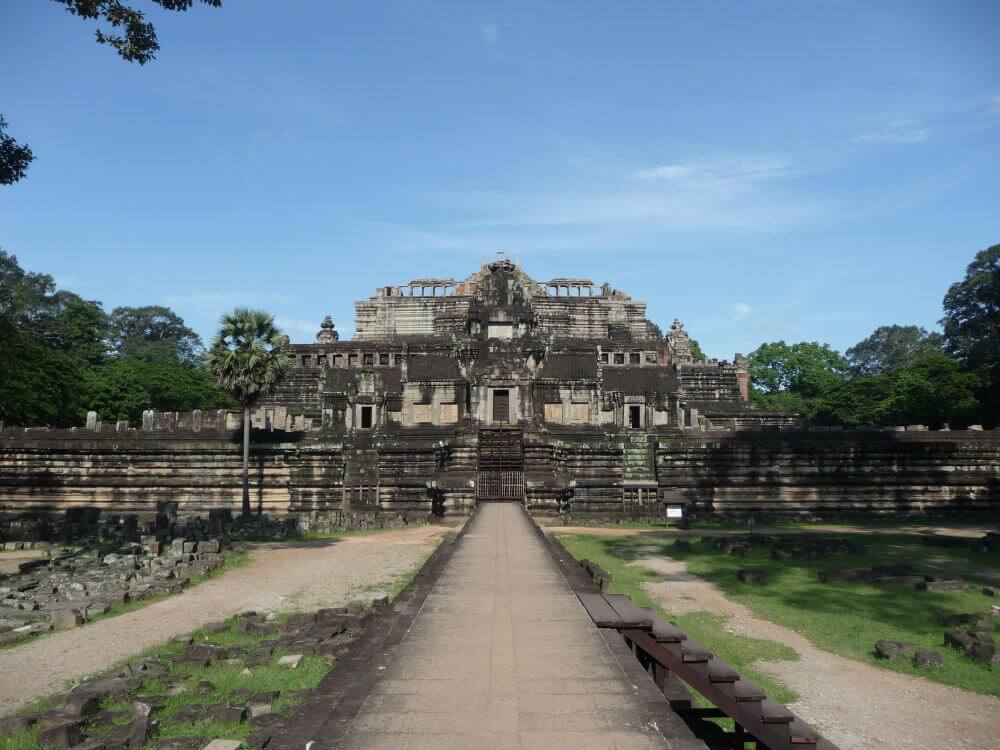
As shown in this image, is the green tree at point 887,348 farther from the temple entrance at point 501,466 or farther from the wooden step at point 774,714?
the wooden step at point 774,714

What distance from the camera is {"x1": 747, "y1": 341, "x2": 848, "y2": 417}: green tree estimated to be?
87.6 meters

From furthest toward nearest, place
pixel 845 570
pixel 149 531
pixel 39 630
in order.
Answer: pixel 149 531
pixel 845 570
pixel 39 630

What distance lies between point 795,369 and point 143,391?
7877cm

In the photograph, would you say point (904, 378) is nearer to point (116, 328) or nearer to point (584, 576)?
point (584, 576)

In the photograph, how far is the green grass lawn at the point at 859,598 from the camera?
10672 mm

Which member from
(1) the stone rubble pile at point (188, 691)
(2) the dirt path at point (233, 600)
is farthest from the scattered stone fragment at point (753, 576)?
(1) the stone rubble pile at point (188, 691)

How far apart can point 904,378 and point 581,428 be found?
43011mm

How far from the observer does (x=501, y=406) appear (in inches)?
1382

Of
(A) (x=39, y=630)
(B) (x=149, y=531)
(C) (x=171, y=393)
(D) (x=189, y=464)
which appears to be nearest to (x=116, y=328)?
(C) (x=171, y=393)

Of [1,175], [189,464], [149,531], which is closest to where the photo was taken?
[1,175]

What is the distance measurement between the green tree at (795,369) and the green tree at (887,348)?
51.8 feet

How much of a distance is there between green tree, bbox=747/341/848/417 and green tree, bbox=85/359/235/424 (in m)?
66.4

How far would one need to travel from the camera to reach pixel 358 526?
28.8m

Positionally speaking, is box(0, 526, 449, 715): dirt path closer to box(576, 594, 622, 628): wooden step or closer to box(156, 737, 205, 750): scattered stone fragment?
box(156, 737, 205, 750): scattered stone fragment
